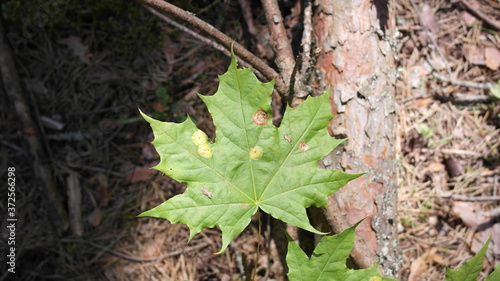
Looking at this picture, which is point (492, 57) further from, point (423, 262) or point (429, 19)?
point (423, 262)

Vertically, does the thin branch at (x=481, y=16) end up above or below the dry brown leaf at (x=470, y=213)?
above

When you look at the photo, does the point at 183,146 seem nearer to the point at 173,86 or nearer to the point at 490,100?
the point at 173,86

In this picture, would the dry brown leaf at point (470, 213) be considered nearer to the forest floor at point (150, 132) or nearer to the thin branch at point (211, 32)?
the forest floor at point (150, 132)

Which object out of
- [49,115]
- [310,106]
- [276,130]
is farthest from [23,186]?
[310,106]

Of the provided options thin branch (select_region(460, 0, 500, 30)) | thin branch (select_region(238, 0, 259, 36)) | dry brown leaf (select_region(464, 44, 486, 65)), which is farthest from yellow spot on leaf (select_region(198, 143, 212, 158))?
thin branch (select_region(460, 0, 500, 30))

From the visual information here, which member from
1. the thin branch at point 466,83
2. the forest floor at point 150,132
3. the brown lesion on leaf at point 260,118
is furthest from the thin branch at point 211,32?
the thin branch at point 466,83

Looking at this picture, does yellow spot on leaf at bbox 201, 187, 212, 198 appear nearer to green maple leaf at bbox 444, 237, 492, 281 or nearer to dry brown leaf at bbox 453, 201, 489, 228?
green maple leaf at bbox 444, 237, 492, 281
